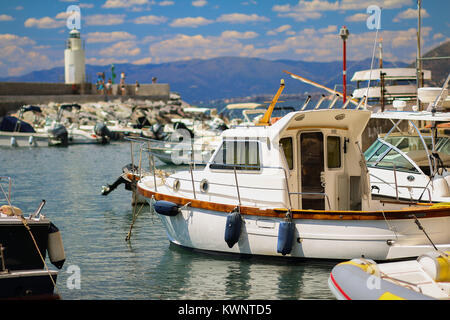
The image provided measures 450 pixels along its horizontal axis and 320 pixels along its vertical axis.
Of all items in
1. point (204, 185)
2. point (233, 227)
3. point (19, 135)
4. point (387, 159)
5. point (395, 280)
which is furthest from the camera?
point (19, 135)

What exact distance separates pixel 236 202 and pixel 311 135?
6.30 feet

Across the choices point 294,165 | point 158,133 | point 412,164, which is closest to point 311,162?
point 294,165

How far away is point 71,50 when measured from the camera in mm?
79062

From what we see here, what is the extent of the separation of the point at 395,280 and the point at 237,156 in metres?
4.83

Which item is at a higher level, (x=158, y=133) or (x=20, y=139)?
(x=158, y=133)

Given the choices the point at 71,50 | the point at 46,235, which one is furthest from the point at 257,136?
the point at 71,50

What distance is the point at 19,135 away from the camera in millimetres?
46344

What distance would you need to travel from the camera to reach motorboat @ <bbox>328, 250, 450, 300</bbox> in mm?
8305

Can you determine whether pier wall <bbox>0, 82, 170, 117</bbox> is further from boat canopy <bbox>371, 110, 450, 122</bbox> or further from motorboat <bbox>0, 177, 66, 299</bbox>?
motorboat <bbox>0, 177, 66, 299</bbox>

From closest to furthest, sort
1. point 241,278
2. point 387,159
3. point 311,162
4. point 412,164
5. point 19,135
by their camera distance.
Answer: point 241,278, point 311,162, point 412,164, point 387,159, point 19,135

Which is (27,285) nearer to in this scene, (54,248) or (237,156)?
(54,248)

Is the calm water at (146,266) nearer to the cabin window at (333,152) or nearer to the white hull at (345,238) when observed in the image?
the white hull at (345,238)

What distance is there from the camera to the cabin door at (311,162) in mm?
12759
